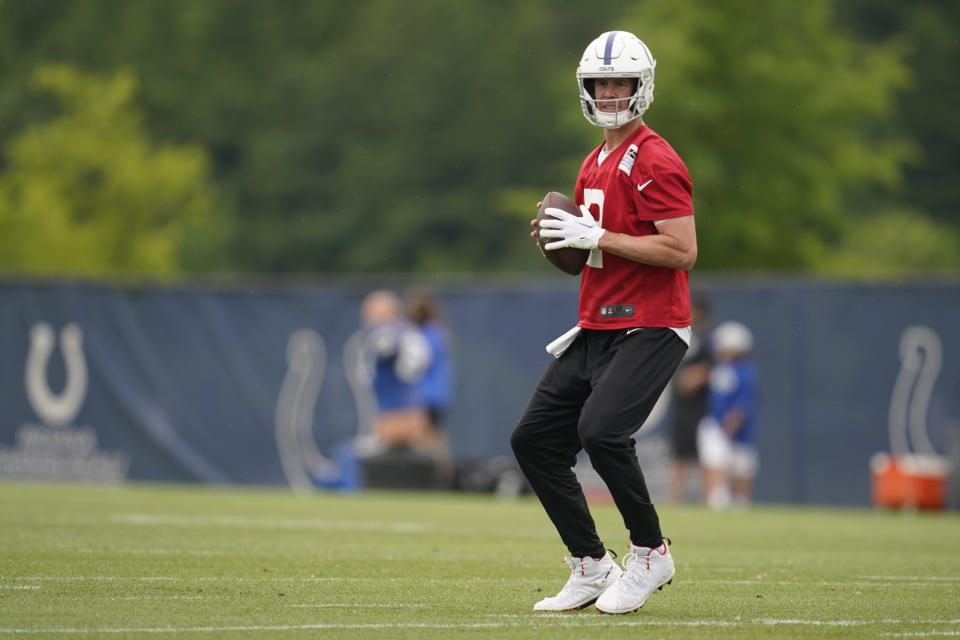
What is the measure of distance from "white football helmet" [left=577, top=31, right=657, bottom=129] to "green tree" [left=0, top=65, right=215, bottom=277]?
109 ft

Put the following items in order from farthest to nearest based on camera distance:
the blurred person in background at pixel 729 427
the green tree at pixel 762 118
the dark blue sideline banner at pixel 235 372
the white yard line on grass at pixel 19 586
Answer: the green tree at pixel 762 118, the dark blue sideline banner at pixel 235 372, the blurred person in background at pixel 729 427, the white yard line on grass at pixel 19 586

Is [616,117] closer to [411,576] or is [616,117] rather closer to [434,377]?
[411,576]

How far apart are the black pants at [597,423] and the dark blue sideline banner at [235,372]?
11573 mm

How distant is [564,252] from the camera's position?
259 inches

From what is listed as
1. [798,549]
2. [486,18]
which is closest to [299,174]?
[486,18]

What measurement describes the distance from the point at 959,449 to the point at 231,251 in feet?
151

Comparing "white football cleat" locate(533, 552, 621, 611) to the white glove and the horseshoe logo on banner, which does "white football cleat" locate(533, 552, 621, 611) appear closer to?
the white glove

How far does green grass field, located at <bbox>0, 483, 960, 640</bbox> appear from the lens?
19.2ft

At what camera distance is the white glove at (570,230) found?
21.1ft

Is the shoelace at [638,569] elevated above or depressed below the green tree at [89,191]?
below

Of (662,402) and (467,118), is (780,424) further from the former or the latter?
(467,118)

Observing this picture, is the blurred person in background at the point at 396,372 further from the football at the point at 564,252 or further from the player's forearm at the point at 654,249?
the player's forearm at the point at 654,249

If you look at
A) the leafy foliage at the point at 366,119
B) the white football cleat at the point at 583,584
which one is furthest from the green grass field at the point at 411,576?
the leafy foliage at the point at 366,119

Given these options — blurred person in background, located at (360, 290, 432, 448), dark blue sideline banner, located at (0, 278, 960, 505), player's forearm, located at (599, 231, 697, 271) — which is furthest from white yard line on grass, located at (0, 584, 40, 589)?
dark blue sideline banner, located at (0, 278, 960, 505)
